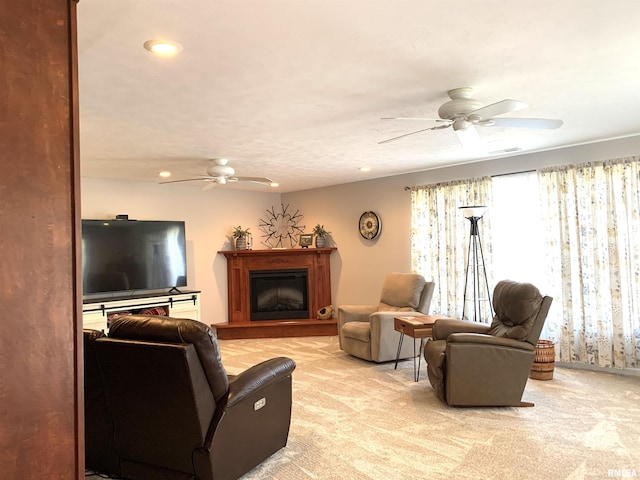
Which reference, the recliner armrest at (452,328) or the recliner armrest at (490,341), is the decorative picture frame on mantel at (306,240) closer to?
the recliner armrest at (452,328)

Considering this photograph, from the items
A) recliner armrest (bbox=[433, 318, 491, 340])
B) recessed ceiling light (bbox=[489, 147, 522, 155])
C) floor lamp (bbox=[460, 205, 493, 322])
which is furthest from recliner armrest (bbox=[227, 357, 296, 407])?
recessed ceiling light (bbox=[489, 147, 522, 155])

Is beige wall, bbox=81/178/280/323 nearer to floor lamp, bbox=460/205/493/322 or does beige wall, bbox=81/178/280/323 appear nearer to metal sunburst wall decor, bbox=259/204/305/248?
metal sunburst wall decor, bbox=259/204/305/248

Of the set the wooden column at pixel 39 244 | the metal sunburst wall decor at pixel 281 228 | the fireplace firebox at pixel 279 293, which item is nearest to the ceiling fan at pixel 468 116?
the wooden column at pixel 39 244

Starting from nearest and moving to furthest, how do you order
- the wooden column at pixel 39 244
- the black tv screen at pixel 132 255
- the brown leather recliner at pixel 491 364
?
the wooden column at pixel 39 244 < the brown leather recliner at pixel 491 364 < the black tv screen at pixel 132 255

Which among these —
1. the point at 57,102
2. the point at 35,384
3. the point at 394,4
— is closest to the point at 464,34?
the point at 394,4

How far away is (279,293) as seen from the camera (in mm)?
7633

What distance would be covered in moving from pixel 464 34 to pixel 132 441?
280 cm

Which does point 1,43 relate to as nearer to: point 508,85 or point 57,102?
point 57,102

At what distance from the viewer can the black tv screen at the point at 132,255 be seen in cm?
589

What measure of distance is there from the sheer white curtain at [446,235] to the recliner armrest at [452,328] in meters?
1.40

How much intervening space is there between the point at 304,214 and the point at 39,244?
21.6ft

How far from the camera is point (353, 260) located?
7266 mm

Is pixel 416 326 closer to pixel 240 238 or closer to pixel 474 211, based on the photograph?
pixel 474 211

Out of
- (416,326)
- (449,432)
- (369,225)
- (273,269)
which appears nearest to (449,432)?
(449,432)
